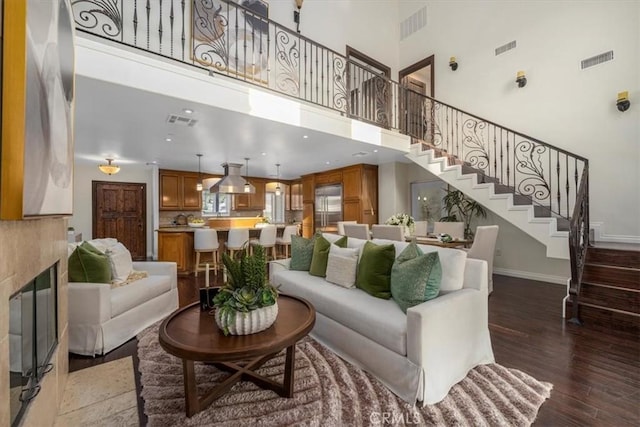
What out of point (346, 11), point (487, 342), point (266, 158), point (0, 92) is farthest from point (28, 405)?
point (346, 11)

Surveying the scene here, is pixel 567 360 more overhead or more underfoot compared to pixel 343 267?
more underfoot

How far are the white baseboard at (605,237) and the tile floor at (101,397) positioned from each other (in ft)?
19.2

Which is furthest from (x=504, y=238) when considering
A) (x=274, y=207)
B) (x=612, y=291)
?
(x=274, y=207)

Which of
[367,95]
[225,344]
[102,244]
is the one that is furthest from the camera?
[367,95]

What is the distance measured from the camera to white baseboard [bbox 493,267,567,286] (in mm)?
4559

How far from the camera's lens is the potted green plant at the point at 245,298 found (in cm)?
158

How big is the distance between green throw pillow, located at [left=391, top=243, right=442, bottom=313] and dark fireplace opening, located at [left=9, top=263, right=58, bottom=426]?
203cm

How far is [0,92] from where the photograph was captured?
2.91 feet

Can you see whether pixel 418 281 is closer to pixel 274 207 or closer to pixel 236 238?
pixel 236 238

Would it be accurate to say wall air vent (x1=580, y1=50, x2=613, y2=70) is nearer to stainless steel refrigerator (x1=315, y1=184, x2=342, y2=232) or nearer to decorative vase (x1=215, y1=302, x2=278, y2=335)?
stainless steel refrigerator (x1=315, y1=184, x2=342, y2=232)

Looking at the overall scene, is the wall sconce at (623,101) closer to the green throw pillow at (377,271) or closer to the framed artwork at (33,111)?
the green throw pillow at (377,271)

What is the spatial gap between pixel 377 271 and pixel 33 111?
2.22 metres

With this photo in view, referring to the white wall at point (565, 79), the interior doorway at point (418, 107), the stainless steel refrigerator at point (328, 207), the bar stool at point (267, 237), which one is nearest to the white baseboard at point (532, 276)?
the white wall at point (565, 79)

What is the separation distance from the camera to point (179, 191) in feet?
23.4
